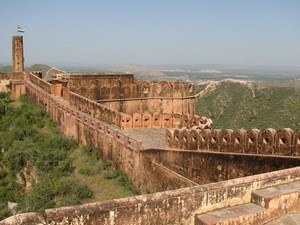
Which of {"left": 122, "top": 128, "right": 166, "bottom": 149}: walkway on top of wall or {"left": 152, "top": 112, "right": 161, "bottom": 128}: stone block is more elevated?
{"left": 152, "top": 112, "right": 161, "bottom": 128}: stone block

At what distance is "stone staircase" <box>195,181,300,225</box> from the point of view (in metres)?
5.51

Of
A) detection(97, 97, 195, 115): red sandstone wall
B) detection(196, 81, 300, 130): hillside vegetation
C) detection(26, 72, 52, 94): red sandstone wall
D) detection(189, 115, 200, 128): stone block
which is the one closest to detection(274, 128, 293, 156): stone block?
detection(189, 115, 200, 128): stone block

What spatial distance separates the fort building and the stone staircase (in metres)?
0.01

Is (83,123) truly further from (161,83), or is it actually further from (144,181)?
(161,83)

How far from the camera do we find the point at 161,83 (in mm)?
24391

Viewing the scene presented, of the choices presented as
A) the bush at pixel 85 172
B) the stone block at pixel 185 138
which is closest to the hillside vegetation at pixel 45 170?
the bush at pixel 85 172

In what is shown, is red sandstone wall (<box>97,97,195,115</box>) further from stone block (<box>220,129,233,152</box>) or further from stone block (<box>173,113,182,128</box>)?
stone block (<box>220,129,233,152</box>)

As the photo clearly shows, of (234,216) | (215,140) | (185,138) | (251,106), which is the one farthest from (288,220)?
(251,106)

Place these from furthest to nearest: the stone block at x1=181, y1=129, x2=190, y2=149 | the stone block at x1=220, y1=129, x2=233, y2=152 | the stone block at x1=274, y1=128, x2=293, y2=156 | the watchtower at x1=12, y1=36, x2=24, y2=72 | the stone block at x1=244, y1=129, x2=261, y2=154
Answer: the watchtower at x1=12, y1=36, x2=24, y2=72
the stone block at x1=181, y1=129, x2=190, y2=149
the stone block at x1=220, y1=129, x2=233, y2=152
the stone block at x1=244, y1=129, x2=261, y2=154
the stone block at x1=274, y1=128, x2=293, y2=156

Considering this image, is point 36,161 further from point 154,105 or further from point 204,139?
point 154,105

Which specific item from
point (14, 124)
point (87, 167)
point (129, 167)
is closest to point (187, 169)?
point (129, 167)

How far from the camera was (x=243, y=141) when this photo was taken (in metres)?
8.81

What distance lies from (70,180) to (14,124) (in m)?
8.60

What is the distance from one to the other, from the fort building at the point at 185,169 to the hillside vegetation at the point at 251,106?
2452 centimetres
